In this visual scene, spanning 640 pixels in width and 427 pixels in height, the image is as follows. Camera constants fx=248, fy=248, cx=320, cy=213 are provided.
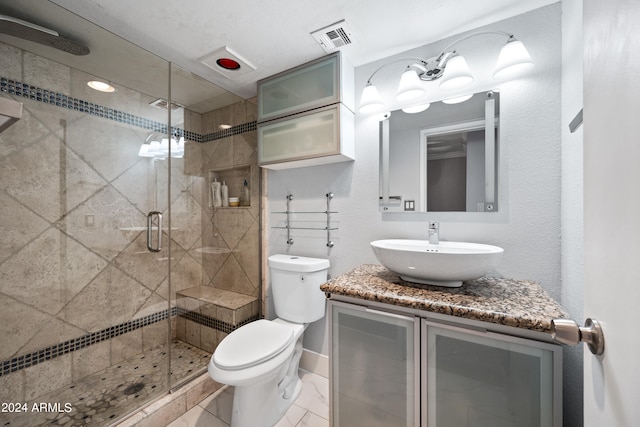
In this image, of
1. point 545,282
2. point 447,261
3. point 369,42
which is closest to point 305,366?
point 447,261

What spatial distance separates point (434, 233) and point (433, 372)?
658 millimetres

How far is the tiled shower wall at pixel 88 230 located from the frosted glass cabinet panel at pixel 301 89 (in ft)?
1.19

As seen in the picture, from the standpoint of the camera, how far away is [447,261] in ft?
3.38

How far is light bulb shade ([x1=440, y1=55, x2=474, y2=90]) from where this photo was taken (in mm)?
1259

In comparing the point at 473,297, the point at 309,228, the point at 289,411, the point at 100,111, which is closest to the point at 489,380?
the point at 473,297

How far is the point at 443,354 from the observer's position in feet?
3.18

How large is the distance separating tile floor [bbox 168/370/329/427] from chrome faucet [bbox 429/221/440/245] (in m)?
1.20

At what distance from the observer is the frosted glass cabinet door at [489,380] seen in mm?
833

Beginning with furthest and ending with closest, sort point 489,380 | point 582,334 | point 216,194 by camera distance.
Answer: point 216,194, point 489,380, point 582,334

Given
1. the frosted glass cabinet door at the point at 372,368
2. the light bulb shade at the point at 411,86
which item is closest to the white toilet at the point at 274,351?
the frosted glass cabinet door at the point at 372,368

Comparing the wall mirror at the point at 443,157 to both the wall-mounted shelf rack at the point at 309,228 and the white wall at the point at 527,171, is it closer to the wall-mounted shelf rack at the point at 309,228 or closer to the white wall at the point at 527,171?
the white wall at the point at 527,171

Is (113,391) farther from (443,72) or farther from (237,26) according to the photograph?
(443,72)

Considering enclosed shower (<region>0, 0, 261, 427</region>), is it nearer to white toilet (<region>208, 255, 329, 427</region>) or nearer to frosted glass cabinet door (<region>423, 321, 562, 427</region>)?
white toilet (<region>208, 255, 329, 427</region>)

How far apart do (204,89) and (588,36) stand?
2.13 metres
